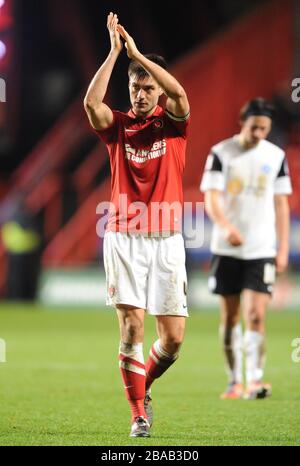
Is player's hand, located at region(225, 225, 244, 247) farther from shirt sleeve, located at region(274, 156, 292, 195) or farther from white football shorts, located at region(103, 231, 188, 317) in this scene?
white football shorts, located at region(103, 231, 188, 317)

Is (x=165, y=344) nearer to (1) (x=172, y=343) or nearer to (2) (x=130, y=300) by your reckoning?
(1) (x=172, y=343)

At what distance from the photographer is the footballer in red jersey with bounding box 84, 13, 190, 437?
5.89 meters

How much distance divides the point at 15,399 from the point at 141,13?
1600 cm

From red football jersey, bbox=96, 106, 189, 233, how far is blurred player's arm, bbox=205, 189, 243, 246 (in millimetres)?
1663

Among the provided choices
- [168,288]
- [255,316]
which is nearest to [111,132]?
[168,288]

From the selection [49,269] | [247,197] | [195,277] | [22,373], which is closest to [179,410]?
[247,197]

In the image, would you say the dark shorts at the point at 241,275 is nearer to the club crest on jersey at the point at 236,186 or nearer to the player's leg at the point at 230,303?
the player's leg at the point at 230,303

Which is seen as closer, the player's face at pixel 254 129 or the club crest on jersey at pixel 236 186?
the player's face at pixel 254 129

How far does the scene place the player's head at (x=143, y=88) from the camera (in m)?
5.91

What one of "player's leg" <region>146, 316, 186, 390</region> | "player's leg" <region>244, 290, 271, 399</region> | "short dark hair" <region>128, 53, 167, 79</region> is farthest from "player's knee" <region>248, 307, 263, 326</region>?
"short dark hair" <region>128, 53, 167, 79</region>

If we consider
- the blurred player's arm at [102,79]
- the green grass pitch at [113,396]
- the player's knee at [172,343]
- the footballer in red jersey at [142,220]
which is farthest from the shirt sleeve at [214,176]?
the blurred player's arm at [102,79]

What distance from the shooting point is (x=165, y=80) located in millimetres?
5684
